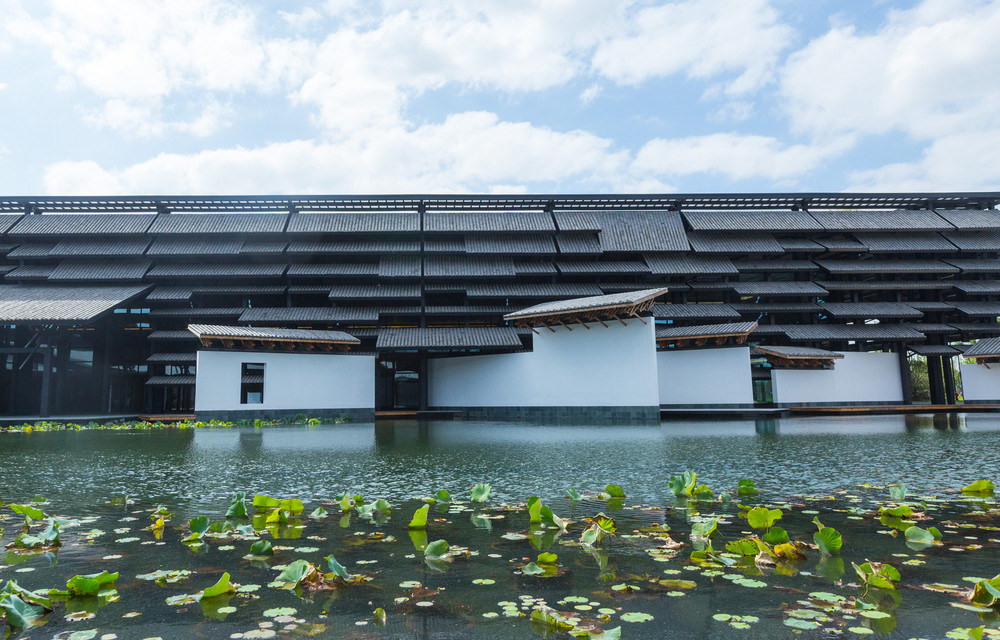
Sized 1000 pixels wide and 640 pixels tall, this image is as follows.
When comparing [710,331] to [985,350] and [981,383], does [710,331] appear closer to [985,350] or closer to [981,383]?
[985,350]

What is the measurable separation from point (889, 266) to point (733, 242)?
7.85 m

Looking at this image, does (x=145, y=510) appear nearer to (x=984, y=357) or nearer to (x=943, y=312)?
(x=984, y=357)

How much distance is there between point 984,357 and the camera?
2503 cm

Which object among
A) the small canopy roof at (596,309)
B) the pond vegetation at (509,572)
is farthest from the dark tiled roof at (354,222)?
the pond vegetation at (509,572)

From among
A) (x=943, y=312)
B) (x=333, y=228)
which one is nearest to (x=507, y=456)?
(x=333, y=228)

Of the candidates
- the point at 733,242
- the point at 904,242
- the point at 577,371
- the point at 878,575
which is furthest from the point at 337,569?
the point at 904,242

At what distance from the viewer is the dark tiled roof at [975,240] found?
95.6 ft

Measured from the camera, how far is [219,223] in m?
27.8

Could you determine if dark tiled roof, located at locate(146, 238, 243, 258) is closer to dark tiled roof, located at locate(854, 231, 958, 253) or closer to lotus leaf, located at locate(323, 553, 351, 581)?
lotus leaf, located at locate(323, 553, 351, 581)

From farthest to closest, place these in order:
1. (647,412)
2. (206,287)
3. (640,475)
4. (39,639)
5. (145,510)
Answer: (206,287)
(647,412)
(640,475)
(145,510)
(39,639)

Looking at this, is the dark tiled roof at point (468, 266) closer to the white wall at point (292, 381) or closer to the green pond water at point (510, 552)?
the white wall at point (292, 381)

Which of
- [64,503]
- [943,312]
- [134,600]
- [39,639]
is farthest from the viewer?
[943,312]

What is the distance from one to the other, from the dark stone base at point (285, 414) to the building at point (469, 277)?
252cm

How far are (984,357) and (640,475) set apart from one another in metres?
26.3
